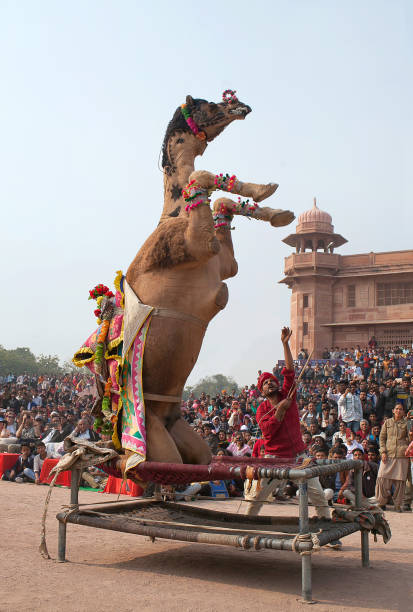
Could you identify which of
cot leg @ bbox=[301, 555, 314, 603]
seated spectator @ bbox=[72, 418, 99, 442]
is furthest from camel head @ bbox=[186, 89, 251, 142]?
seated spectator @ bbox=[72, 418, 99, 442]

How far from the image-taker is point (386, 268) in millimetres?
36094

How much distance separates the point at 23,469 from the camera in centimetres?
1241

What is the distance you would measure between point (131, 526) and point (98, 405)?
1.32 meters

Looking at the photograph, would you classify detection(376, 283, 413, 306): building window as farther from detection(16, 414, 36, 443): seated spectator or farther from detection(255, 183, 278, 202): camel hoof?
detection(255, 183, 278, 202): camel hoof

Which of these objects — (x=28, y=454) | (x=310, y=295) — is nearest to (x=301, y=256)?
(x=310, y=295)

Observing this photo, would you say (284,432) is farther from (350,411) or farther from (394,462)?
(350,411)

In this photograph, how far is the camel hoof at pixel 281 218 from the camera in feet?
16.8

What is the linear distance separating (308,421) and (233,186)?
10.1 m

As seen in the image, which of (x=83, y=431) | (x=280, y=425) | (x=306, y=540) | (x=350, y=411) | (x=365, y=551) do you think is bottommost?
(x=365, y=551)

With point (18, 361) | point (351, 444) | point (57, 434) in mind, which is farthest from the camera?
point (18, 361)

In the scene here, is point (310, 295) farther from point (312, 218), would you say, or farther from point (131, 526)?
point (131, 526)

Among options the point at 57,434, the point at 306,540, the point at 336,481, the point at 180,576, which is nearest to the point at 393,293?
the point at 57,434

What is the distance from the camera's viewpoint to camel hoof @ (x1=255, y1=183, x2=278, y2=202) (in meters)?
5.11

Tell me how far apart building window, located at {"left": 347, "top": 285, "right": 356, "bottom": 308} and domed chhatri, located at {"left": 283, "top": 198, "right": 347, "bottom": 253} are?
2.62 meters
